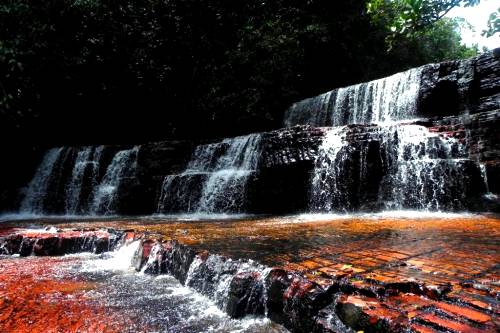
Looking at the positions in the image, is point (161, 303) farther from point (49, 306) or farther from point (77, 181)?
point (77, 181)

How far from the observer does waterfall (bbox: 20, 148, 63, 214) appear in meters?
13.2

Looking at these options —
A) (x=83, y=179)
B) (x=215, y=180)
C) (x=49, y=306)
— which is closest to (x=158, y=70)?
(x=83, y=179)

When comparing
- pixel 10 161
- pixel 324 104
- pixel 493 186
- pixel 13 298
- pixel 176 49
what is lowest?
pixel 13 298

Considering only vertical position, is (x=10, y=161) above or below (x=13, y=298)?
above

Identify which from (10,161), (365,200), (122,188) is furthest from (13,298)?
(10,161)

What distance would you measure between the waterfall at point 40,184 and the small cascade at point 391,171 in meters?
10.3

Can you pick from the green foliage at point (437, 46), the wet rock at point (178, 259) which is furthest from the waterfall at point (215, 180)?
the green foliage at point (437, 46)

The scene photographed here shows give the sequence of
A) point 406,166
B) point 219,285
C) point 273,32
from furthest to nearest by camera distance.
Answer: point 273,32
point 406,166
point 219,285

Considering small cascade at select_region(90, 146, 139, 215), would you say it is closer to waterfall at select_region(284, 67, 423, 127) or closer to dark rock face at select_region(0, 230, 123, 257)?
dark rock face at select_region(0, 230, 123, 257)

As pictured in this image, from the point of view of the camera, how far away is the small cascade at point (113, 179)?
11.6 meters

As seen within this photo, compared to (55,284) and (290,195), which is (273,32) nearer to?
(290,195)

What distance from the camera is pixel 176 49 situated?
16625mm

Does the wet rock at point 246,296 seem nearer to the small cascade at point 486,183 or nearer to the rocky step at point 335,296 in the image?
the rocky step at point 335,296

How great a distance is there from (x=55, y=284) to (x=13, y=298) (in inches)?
16.8
